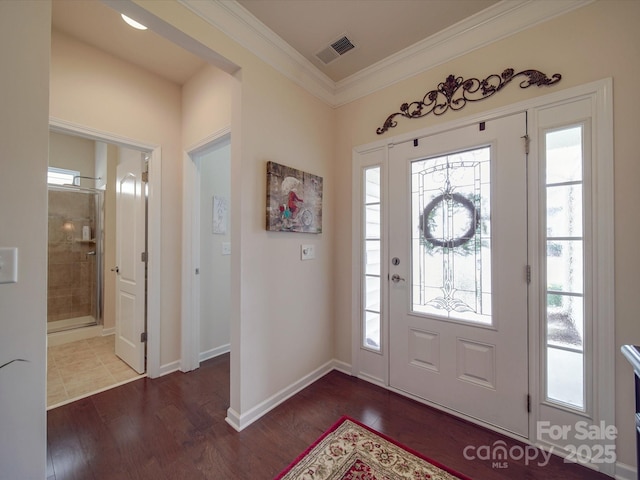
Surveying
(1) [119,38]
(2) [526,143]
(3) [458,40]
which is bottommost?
(2) [526,143]

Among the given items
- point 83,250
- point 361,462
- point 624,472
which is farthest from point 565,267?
point 83,250

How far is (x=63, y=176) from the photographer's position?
3922 millimetres

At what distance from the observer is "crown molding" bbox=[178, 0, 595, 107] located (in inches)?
63.4

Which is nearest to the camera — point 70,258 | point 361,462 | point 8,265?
point 8,265

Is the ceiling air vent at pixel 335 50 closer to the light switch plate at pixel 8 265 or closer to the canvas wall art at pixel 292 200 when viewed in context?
the canvas wall art at pixel 292 200

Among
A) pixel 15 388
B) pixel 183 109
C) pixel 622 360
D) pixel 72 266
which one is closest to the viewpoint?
pixel 15 388

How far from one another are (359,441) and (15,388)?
172 cm

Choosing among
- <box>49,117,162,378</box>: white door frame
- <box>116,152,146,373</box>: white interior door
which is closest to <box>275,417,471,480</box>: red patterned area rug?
<box>49,117,162,378</box>: white door frame

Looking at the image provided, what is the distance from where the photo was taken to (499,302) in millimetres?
1734

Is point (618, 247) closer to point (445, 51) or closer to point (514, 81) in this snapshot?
point (514, 81)

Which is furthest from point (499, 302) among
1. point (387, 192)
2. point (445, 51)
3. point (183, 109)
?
point (183, 109)

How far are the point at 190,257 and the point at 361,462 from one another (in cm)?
218

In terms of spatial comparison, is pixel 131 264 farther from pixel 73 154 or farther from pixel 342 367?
pixel 73 154

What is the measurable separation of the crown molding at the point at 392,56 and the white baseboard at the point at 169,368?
286cm
